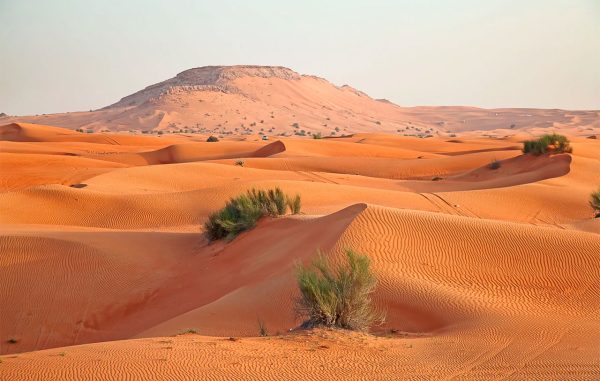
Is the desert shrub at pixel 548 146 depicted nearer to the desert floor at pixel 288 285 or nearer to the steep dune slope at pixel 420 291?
the desert floor at pixel 288 285

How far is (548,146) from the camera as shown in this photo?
30.7 meters

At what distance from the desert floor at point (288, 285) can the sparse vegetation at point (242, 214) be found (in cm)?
35

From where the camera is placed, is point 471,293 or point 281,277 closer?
point 471,293

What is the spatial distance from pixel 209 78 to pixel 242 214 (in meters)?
103

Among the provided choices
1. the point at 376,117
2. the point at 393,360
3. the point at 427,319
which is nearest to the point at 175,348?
the point at 393,360

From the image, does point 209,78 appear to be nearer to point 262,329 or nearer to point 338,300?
point 262,329

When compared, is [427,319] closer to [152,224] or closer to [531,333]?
[531,333]

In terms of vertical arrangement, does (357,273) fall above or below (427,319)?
above

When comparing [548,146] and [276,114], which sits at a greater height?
[548,146]

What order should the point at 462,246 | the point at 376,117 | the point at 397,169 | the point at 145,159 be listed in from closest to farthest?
1. the point at 462,246
2. the point at 397,169
3. the point at 145,159
4. the point at 376,117

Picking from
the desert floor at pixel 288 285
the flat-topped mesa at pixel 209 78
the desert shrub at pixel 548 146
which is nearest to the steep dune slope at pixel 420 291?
the desert floor at pixel 288 285

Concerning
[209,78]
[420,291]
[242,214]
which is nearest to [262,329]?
[420,291]

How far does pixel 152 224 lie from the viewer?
63.2 feet

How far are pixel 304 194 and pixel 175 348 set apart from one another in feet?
50.3
